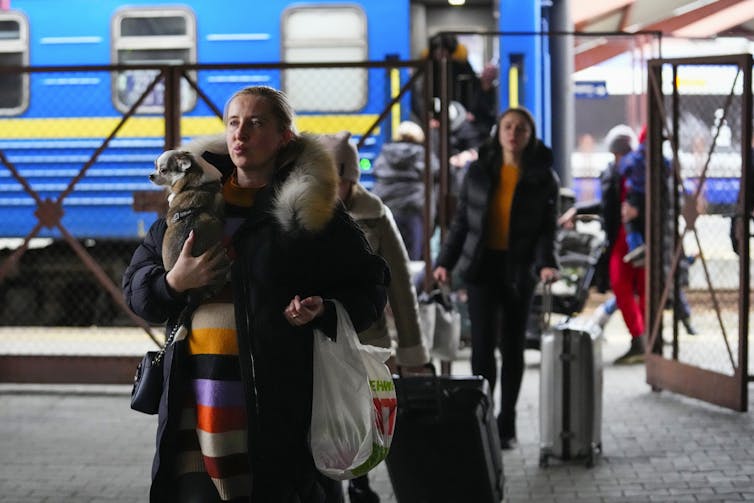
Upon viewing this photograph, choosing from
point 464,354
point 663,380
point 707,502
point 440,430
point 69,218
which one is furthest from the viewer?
point 69,218

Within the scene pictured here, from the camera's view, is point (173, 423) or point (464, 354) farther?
point (464, 354)

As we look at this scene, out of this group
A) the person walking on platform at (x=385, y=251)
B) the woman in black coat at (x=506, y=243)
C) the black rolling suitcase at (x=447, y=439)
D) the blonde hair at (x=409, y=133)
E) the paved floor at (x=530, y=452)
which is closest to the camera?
the black rolling suitcase at (x=447, y=439)

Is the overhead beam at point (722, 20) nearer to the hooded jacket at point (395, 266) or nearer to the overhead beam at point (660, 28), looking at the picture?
the overhead beam at point (660, 28)

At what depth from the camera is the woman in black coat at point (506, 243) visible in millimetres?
6895

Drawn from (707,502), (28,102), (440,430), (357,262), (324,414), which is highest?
(28,102)

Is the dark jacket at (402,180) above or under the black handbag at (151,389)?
above

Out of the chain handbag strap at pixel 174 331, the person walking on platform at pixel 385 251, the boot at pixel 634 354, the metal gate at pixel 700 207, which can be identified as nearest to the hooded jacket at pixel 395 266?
the person walking on platform at pixel 385 251

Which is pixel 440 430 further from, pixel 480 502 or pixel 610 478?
pixel 610 478

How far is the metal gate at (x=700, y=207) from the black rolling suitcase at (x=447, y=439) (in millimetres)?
3223

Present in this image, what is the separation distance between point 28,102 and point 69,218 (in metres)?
1.21

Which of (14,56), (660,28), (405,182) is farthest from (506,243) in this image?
(660,28)

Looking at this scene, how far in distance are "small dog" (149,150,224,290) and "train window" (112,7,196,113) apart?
906 cm

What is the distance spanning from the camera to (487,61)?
13.4 metres

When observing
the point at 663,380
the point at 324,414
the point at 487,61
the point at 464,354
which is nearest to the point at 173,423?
the point at 324,414
